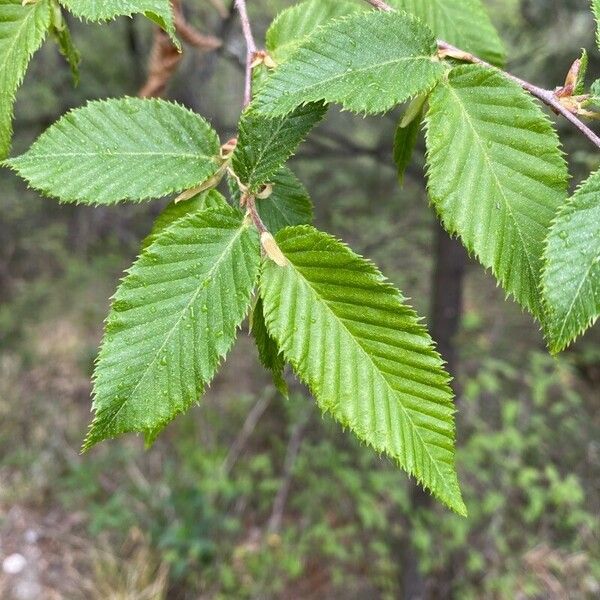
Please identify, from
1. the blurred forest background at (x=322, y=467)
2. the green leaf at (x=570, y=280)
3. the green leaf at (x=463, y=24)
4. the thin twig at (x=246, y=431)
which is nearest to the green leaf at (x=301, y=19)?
the green leaf at (x=463, y=24)

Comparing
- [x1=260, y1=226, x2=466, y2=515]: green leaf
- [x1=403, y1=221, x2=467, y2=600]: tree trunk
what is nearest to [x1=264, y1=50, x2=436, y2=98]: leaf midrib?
[x1=260, y1=226, x2=466, y2=515]: green leaf

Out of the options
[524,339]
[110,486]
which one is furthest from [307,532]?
[524,339]

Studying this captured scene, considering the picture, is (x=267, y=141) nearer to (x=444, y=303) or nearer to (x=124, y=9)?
(x=124, y=9)

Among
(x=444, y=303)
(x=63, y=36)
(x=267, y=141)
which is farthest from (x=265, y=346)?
(x=444, y=303)

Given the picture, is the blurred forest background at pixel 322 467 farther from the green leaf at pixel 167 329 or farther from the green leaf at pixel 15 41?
the green leaf at pixel 167 329

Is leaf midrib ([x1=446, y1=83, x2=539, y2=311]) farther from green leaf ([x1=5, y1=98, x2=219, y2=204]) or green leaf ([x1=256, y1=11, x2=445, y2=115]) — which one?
green leaf ([x1=5, y1=98, x2=219, y2=204])

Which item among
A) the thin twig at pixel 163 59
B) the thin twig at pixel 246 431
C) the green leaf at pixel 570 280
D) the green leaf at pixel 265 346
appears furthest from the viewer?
the thin twig at pixel 246 431

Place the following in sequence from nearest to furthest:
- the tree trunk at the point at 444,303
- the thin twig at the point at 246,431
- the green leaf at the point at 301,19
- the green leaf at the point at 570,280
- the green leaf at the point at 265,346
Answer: the green leaf at the point at 570,280 → the green leaf at the point at 265,346 → the green leaf at the point at 301,19 → the tree trunk at the point at 444,303 → the thin twig at the point at 246,431

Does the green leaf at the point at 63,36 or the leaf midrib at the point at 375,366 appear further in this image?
the green leaf at the point at 63,36
